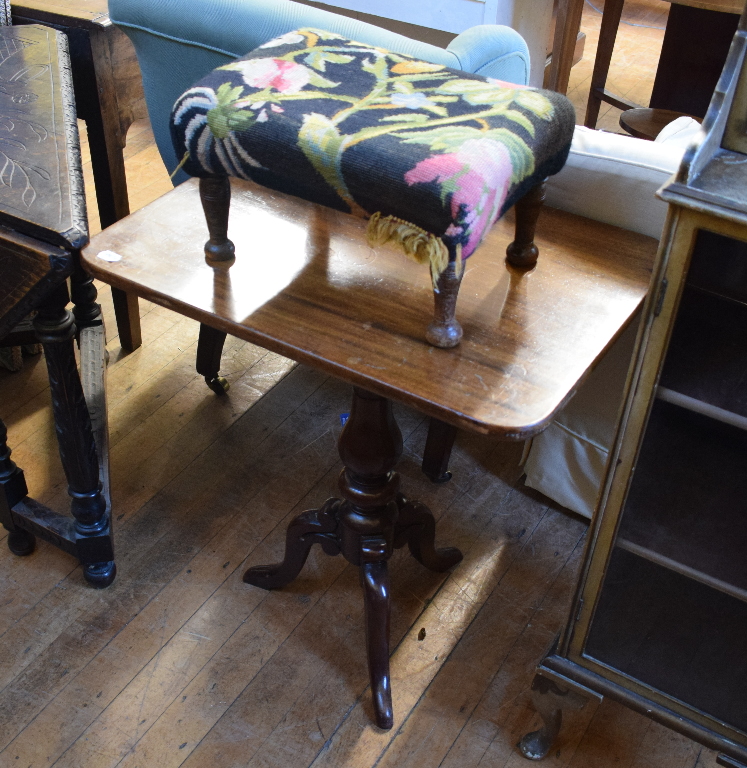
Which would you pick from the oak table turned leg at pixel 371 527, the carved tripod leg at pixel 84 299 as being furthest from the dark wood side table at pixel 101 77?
the oak table turned leg at pixel 371 527

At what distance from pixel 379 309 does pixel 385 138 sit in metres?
0.23

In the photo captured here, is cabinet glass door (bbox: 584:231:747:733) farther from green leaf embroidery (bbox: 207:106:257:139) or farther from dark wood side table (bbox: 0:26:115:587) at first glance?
dark wood side table (bbox: 0:26:115:587)

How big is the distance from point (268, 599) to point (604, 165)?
3.30 feet

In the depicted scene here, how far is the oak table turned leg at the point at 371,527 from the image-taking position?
4.31 feet

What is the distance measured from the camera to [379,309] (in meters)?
1.12

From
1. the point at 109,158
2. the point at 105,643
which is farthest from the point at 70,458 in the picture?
the point at 109,158

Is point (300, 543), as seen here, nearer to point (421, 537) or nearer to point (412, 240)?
point (421, 537)

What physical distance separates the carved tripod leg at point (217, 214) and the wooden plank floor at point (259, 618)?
746mm

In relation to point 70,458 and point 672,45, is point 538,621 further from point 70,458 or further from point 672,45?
point 672,45

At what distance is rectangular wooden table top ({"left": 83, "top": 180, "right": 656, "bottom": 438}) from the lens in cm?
100

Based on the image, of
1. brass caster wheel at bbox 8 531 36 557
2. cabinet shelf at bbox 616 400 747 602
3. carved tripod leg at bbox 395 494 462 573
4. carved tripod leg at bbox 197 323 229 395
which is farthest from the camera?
carved tripod leg at bbox 197 323 229 395

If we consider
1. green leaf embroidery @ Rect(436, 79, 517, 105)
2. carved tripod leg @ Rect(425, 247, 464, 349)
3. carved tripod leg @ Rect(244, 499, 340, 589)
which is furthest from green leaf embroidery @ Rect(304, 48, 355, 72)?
carved tripod leg @ Rect(244, 499, 340, 589)

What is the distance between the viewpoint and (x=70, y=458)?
150 cm

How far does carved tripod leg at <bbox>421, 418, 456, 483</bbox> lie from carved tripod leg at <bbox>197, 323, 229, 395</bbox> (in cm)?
55
